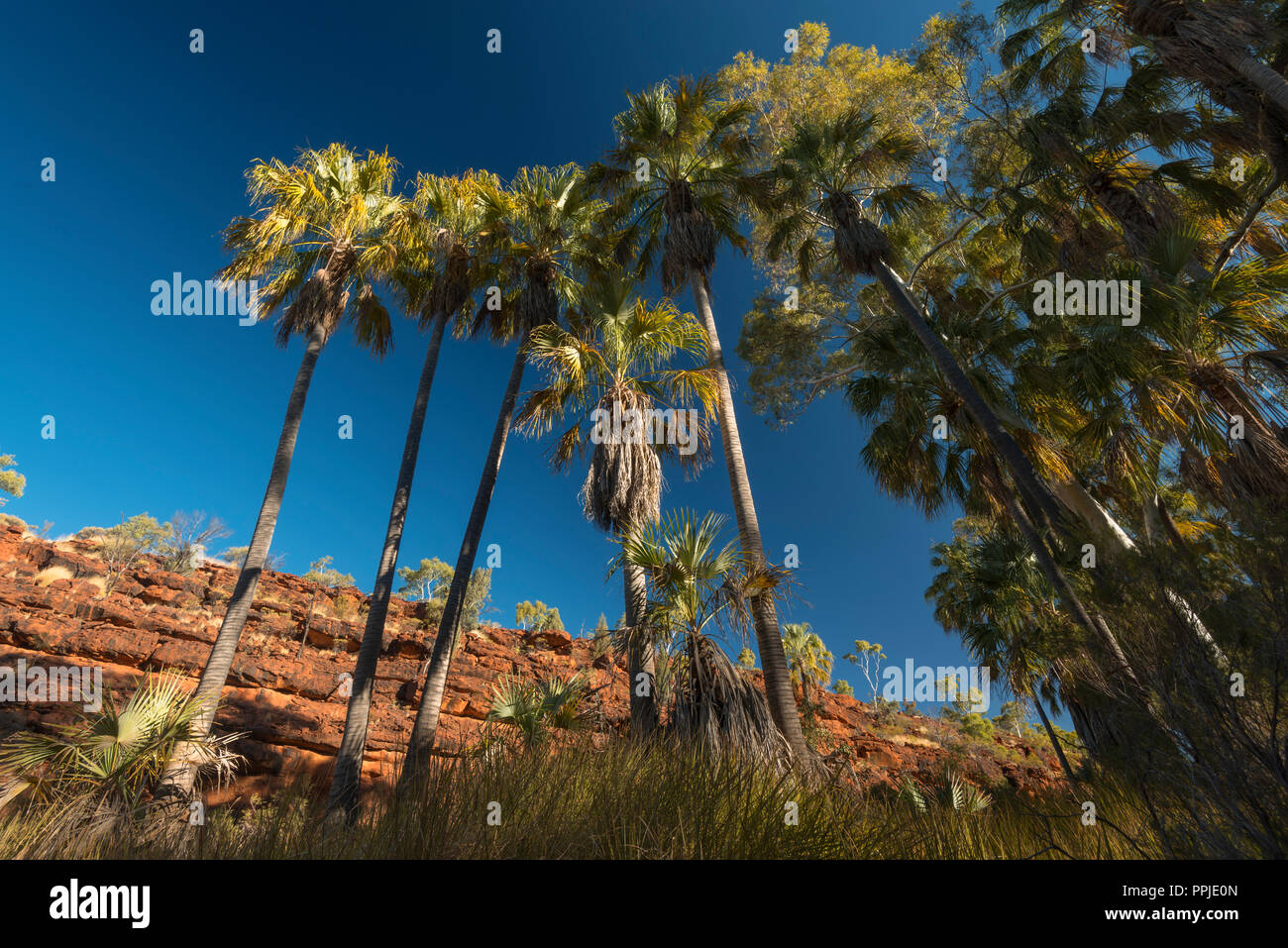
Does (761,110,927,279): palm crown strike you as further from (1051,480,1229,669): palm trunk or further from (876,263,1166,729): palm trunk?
(1051,480,1229,669): palm trunk

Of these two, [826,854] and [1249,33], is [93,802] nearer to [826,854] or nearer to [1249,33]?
[826,854]

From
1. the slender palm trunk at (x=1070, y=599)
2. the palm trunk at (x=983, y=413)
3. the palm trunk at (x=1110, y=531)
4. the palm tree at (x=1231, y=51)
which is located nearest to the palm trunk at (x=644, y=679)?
the slender palm trunk at (x=1070, y=599)

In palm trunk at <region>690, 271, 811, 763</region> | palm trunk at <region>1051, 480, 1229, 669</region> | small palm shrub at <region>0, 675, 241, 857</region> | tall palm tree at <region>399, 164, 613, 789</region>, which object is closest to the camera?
palm trunk at <region>1051, 480, 1229, 669</region>

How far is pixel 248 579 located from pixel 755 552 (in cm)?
951

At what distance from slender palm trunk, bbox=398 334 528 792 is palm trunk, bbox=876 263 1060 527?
27.7 ft

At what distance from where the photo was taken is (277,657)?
15195 mm

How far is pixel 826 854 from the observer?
2877mm

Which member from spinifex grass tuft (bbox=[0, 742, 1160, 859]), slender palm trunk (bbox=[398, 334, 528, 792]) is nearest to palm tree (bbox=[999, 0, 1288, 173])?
spinifex grass tuft (bbox=[0, 742, 1160, 859])

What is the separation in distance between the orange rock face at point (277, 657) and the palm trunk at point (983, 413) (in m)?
8.30

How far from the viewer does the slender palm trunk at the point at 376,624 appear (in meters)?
8.09

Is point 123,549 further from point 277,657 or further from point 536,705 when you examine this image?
point 536,705

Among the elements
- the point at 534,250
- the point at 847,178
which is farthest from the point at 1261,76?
the point at 534,250

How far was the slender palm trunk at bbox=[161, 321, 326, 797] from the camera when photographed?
23.2 feet
